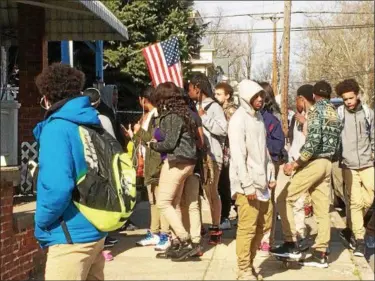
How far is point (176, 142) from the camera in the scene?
259 inches

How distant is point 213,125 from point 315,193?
147cm

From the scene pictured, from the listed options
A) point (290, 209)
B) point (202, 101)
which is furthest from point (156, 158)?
point (290, 209)

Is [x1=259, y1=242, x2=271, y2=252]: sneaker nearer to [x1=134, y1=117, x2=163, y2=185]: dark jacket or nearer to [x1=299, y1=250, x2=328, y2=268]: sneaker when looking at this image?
[x1=299, y1=250, x2=328, y2=268]: sneaker

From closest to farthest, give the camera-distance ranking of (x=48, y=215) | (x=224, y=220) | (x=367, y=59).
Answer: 1. (x=48, y=215)
2. (x=224, y=220)
3. (x=367, y=59)

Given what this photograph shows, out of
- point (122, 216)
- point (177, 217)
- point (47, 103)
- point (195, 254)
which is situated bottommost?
point (195, 254)

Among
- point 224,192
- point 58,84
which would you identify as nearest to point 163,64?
point 224,192

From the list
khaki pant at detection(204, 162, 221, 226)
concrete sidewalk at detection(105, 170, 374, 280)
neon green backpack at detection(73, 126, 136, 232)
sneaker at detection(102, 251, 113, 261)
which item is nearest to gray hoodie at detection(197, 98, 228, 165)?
khaki pant at detection(204, 162, 221, 226)

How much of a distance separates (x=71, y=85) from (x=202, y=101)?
3891 mm

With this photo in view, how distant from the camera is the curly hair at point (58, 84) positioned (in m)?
3.74

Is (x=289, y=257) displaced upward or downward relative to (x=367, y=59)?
downward

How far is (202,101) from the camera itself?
24.8ft

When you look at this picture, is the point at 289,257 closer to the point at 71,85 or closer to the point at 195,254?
the point at 195,254

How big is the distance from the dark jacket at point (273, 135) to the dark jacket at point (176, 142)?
3.47 ft

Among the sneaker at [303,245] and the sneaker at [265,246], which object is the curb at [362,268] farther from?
the sneaker at [265,246]
